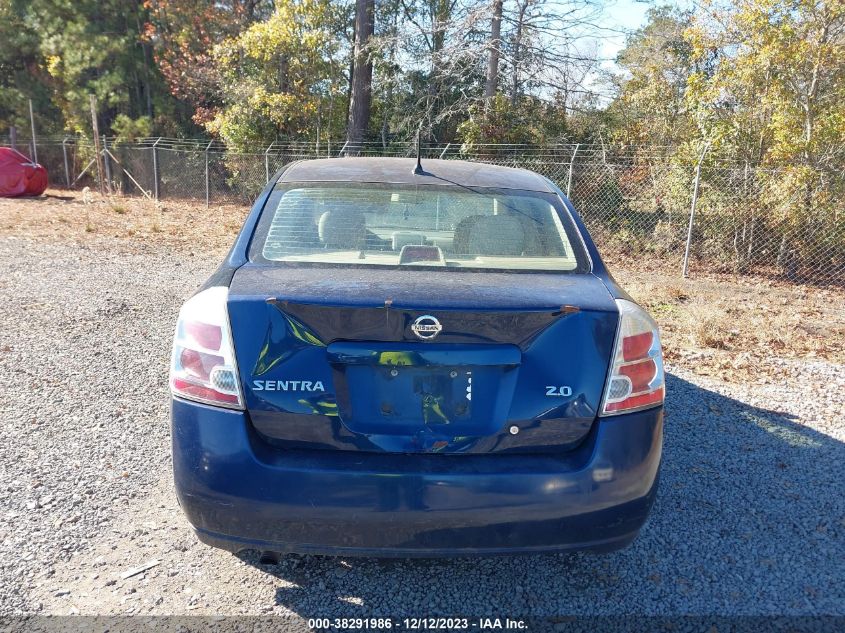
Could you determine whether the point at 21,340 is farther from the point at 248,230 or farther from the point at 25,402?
the point at 248,230

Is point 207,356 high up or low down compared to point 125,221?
up

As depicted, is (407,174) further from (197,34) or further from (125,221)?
(197,34)

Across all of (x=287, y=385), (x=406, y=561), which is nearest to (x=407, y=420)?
(x=287, y=385)

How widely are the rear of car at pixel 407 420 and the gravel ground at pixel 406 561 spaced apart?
1.66ft

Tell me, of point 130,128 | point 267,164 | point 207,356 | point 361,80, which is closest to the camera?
point 207,356

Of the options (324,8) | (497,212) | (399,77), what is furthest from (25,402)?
(324,8)

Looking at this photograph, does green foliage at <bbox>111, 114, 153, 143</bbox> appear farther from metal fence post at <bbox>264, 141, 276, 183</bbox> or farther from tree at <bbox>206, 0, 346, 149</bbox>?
metal fence post at <bbox>264, 141, 276, 183</bbox>

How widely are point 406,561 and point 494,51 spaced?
1376 cm

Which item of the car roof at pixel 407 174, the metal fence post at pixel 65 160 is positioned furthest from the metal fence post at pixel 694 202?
the metal fence post at pixel 65 160

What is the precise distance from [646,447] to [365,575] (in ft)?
4.22

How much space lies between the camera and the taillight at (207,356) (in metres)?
2.25

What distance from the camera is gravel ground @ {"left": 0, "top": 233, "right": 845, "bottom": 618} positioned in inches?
103

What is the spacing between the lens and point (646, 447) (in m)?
2.35

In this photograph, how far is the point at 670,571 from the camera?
9.38 ft
